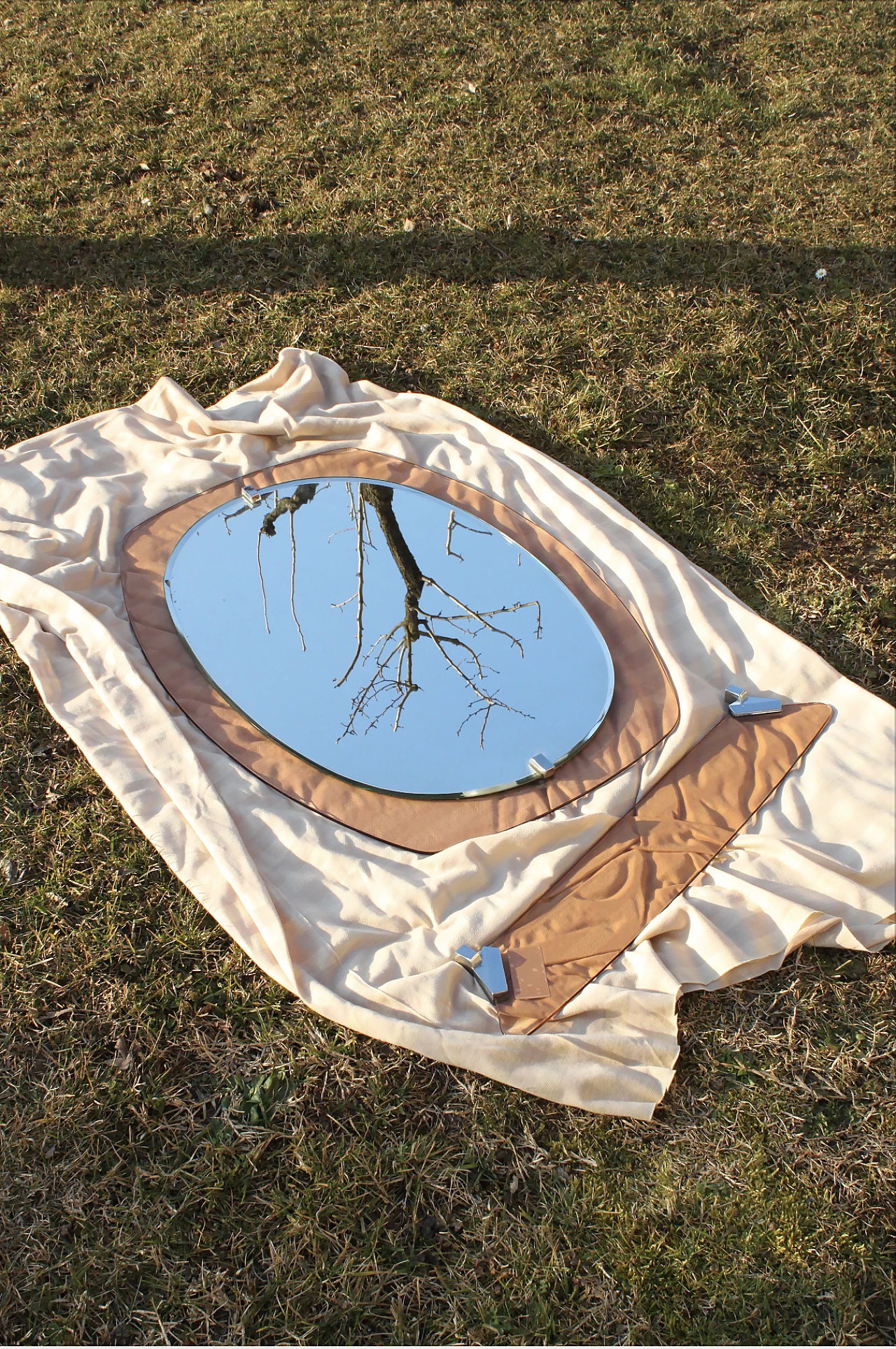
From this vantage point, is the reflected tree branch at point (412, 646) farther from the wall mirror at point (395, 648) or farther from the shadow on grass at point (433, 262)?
the shadow on grass at point (433, 262)

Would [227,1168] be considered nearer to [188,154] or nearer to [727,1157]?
[727,1157]

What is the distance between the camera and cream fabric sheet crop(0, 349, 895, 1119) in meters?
1.77

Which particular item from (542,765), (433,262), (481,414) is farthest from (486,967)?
(433,262)

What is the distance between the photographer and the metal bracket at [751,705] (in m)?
2.15

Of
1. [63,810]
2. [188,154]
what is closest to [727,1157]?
[63,810]

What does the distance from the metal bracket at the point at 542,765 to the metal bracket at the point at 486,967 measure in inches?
15.7

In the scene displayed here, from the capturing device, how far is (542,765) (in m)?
2.08

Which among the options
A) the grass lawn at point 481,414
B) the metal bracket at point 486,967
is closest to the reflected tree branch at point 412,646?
the metal bracket at point 486,967

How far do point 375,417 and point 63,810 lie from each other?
4.69 feet

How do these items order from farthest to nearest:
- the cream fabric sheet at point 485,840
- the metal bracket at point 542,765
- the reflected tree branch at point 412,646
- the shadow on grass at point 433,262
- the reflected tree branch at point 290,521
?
the shadow on grass at point 433,262, the reflected tree branch at point 290,521, the reflected tree branch at point 412,646, the metal bracket at point 542,765, the cream fabric sheet at point 485,840

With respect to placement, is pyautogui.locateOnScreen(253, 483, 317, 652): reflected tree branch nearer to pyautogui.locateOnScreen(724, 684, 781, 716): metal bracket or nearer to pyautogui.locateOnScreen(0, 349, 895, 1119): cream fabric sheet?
pyautogui.locateOnScreen(0, 349, 895, 1119): cream fabric sheet

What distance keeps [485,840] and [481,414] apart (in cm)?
159

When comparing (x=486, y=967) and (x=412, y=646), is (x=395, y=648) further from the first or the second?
(x=486, y=967)

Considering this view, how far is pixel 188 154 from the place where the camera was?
159 inches
